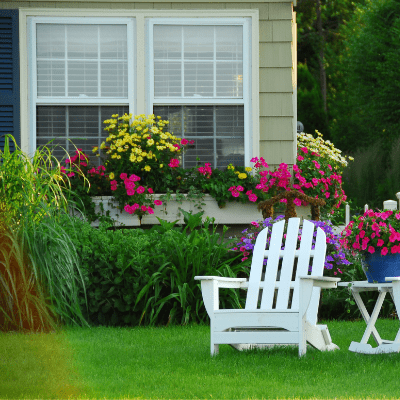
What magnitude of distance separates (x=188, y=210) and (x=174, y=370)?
274 cm

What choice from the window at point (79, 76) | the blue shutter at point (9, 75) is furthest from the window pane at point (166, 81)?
the blue shutter at point (9, 75)

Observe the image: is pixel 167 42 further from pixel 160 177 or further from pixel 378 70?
→ pixel 378 70

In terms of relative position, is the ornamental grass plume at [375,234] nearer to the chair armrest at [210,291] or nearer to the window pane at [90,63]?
the chair armrest at [210,291]

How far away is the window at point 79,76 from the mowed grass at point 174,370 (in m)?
2.39

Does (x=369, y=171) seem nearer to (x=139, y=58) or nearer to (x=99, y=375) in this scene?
(x=139, y=58)

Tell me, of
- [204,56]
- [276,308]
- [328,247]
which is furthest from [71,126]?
[276,308]

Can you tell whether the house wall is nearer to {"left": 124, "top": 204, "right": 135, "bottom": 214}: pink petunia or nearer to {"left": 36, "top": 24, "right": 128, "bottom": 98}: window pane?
{"left": 36, "top": 24, "right": 128, "bottom": 98}: window pane

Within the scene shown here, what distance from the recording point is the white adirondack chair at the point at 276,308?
365 centimetres

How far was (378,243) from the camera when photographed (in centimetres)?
389

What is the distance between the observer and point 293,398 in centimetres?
269

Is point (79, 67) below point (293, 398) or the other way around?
the other way around

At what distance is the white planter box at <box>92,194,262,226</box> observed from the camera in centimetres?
595

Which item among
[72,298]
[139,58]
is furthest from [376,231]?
[139,58]

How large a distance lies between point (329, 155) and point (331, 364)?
4266 mm
